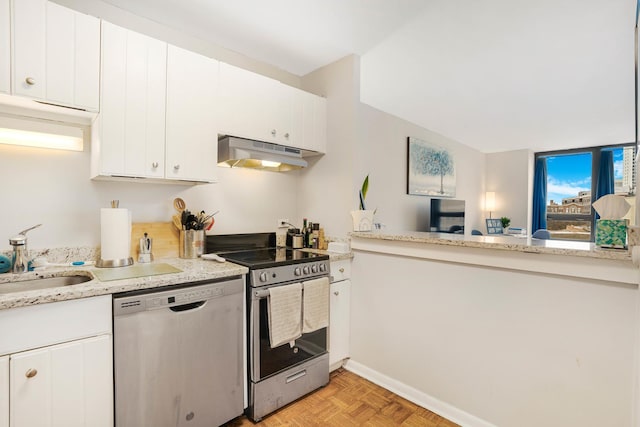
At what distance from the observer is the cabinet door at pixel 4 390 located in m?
1.13

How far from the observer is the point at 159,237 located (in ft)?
6.70

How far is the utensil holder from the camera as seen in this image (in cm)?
206

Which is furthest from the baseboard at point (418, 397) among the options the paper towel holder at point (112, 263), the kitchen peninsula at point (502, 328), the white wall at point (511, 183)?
the white wall at point (511, 183)

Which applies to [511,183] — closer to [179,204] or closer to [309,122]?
[309,122]

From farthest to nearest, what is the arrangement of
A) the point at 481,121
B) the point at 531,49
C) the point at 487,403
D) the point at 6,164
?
the point at 481,121
the point at 531,49
the point at 487,403
the point at 6,164

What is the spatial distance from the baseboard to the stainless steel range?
1.03ft

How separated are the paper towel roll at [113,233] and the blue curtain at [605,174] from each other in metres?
7.05

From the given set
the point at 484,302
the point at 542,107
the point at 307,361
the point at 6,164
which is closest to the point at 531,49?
the point at 542,107

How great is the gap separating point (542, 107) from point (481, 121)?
0.73m

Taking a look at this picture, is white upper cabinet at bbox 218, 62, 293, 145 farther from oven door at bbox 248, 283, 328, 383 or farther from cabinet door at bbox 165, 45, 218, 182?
oven door at bbox 248, 283, 328, 383

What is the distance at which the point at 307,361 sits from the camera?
210 cm

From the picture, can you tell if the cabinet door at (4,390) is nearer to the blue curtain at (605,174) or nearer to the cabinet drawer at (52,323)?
the cabinet drawer at (52,323)

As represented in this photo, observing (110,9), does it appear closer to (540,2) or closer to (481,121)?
(540,2)

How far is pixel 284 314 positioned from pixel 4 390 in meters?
1.23
